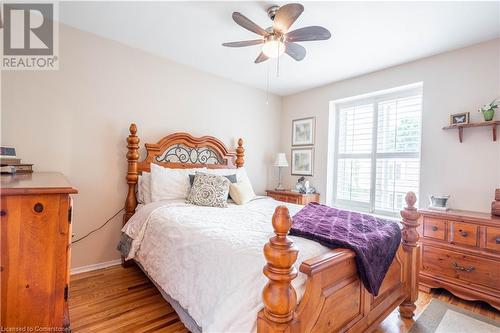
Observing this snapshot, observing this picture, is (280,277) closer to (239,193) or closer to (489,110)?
(239,193)

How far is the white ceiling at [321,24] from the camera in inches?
80.1

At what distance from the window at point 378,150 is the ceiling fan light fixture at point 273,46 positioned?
1.98 meters

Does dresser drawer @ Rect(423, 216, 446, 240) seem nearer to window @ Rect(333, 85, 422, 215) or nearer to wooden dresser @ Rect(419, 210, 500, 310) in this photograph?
wooden dresser @ Rect(419, 210, 500, 310)

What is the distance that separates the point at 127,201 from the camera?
271 cm

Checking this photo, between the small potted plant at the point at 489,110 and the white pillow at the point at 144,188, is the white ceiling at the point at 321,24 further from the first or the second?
the white pillow at the point at 144,188

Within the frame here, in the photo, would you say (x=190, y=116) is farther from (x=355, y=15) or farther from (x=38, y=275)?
(x=38, y=275)

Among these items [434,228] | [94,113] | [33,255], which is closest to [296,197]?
[434,228]

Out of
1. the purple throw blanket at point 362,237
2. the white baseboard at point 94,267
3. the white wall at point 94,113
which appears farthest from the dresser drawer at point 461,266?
the white baseboard at point 94,267

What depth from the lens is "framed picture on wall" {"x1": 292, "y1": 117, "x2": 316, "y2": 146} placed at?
13.2 feet

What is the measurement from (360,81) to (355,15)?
1498mm

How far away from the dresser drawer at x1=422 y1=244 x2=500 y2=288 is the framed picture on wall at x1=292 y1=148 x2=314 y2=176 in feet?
6.28

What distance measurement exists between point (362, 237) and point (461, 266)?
152cm

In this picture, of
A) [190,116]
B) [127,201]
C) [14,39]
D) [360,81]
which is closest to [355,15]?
[360,81]

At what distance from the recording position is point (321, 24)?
7.37 ft
